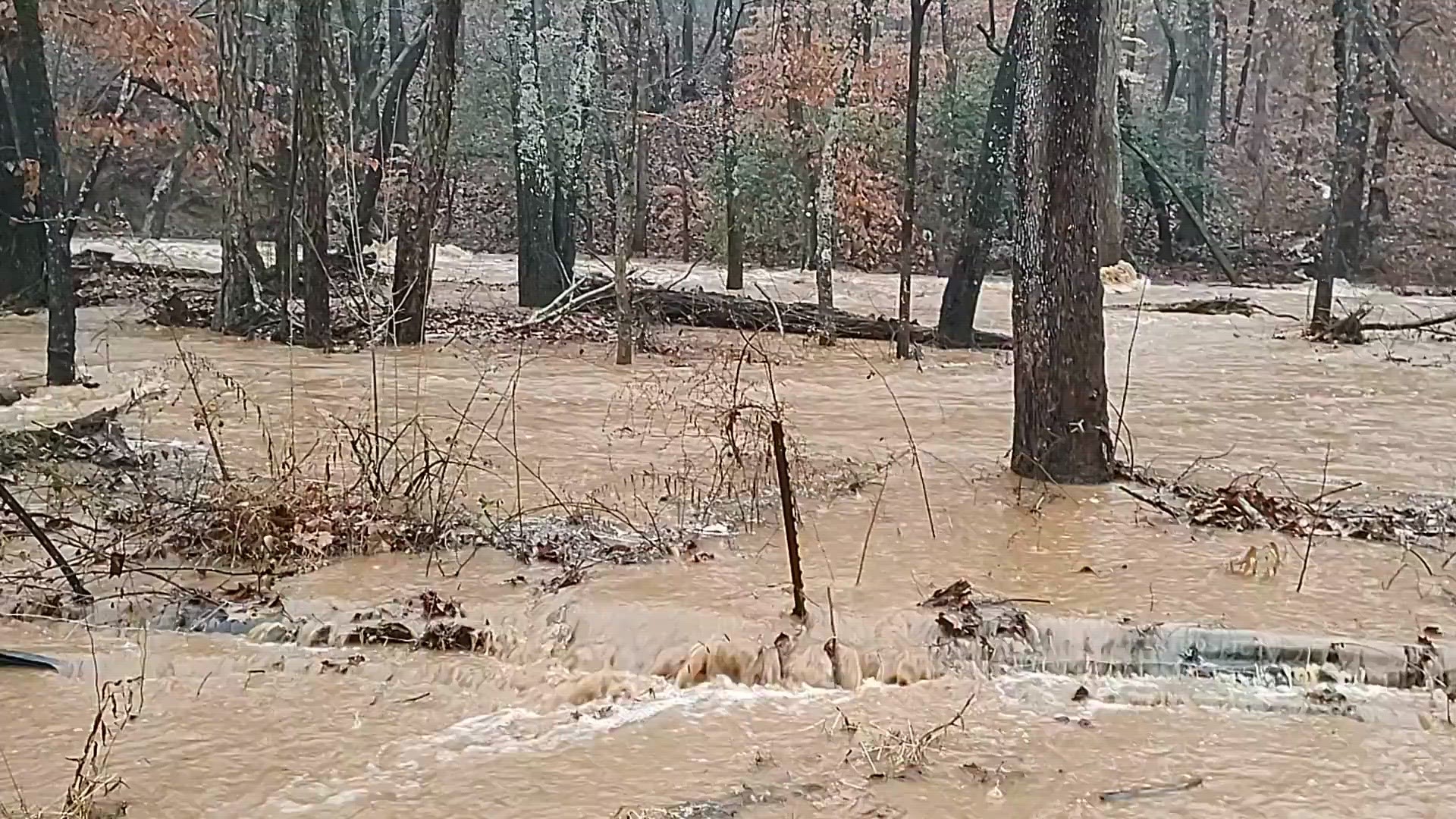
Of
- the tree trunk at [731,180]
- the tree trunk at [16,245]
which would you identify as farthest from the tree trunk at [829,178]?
the tree trunk at [16,245]

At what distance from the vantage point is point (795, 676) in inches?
251

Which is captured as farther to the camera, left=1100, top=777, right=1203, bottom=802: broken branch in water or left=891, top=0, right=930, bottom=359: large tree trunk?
left=891, top=0, right=930, bottom=359: large tree trunk

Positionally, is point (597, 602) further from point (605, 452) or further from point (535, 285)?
point (535, 285)

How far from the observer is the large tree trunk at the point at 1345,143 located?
18.3m

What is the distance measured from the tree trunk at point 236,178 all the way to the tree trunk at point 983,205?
8.12 meters

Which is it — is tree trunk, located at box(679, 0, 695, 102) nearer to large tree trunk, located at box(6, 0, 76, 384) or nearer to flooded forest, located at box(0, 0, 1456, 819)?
flooded forest, located at box(0, 0, 1456, 819)

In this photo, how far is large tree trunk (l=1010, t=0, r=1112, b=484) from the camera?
8.48 metres

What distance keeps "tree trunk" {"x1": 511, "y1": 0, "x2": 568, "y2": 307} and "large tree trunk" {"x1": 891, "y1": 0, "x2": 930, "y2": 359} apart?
5.34 m

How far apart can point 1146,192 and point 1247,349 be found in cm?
1116

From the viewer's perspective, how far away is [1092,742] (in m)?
5.68

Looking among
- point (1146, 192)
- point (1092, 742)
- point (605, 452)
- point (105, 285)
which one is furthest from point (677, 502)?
point (1146, 192)

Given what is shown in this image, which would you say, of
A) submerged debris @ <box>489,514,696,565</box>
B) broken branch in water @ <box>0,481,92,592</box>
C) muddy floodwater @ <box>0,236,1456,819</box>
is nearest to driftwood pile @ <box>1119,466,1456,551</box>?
muddy floodwater @ <box>0,236,1456,819</box>

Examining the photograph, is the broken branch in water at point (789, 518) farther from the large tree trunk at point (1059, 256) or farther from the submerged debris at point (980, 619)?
the large tree trunk at point (1059, 256)

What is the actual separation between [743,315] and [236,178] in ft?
20.8
